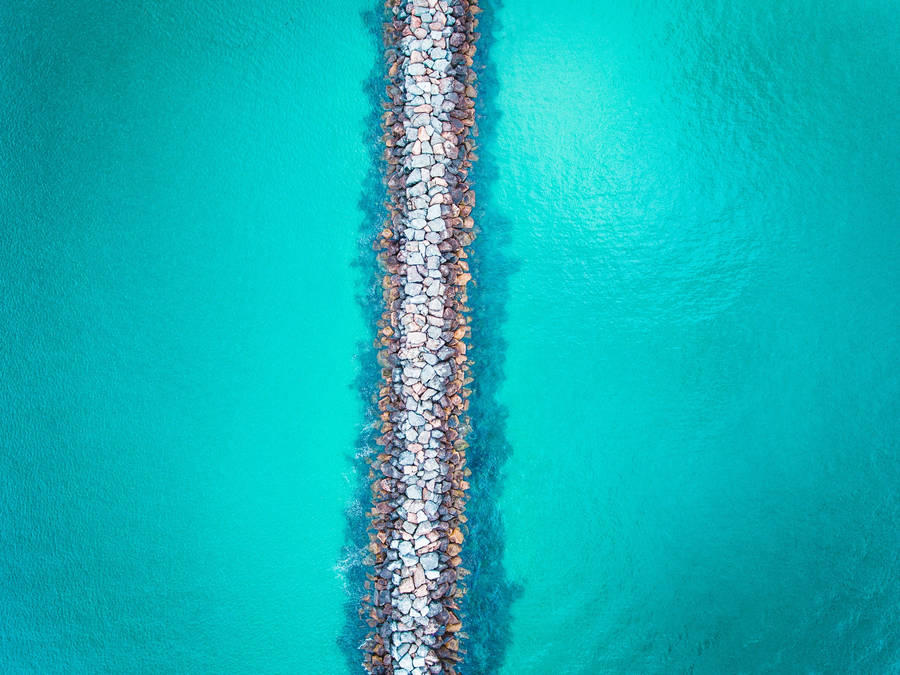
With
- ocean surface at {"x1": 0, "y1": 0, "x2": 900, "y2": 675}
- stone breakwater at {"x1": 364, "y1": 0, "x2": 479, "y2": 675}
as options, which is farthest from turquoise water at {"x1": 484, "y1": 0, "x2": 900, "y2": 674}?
stone breakwater at {"x1": 364, "y1": 0, "x2": 479, "y2": 675}

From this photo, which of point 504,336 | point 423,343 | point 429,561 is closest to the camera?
point 429,561

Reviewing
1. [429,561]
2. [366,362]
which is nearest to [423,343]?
[366,362]

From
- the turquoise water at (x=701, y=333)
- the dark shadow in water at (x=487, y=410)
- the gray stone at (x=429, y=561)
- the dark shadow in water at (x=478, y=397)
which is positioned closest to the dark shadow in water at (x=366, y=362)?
the dark shadow in water at (x=478, y=397)

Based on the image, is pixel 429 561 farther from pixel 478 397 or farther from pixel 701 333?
pixel 701 333

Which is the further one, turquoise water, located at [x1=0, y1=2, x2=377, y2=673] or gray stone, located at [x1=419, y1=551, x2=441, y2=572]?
turquoise water, located at [x1=0, y1=2, x2=377, y2=673]

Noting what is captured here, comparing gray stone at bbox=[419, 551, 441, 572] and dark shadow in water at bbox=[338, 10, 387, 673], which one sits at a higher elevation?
dark shadow in water at bbox=[338, 10, 387, 673]

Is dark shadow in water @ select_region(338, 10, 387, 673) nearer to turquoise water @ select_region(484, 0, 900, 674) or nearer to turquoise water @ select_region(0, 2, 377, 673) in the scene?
turquoise water @ select_region(0, 2, 377, 673)
